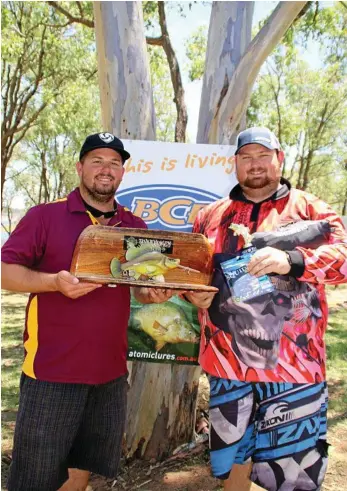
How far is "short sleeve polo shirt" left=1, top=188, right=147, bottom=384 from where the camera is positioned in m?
2.38

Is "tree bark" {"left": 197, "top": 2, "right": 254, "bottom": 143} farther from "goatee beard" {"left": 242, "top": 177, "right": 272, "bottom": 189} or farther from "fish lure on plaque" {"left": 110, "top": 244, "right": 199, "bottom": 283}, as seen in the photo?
"fish lure on plaque" {"left": 110, "top": 244, "right": 199, "bottom": 283}

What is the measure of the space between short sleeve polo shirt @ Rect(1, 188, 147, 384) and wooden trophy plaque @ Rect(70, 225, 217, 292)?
162mm

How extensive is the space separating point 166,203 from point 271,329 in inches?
51.8

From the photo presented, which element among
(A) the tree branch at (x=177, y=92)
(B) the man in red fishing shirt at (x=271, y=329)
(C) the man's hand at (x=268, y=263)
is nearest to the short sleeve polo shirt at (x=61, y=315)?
(B) the man in red fishing shirt at (x=271, y=329)

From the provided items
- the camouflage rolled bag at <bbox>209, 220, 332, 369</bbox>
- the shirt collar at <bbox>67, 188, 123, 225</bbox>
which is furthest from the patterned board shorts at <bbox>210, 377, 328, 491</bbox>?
the shirt collar at <bbox>67, 188, 123, 225</bbox>

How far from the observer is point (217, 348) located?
254cm

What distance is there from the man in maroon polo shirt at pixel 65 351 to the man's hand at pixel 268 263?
518 millimetres

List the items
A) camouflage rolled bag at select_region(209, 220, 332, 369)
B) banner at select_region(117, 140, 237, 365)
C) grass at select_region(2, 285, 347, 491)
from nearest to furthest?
1. camouflage rolled bag at select_region(209, 220, 332, 369)
2. banner at select_region(117, 140, 237, 365)
3. grass at select_region(2, 285, 347, 491)

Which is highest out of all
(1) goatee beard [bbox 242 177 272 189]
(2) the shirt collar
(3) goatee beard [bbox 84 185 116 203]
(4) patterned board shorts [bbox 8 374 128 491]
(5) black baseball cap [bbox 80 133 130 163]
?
(5) black baseball cap [bbox 80 133 130 163]

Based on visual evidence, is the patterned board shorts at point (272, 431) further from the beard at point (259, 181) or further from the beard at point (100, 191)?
the beard at point (100, 191)

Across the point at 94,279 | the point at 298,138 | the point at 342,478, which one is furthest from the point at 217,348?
the point at 298,138

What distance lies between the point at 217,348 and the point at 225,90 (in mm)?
2012

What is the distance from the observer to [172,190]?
132 inches

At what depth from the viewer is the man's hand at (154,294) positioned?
2.52 m
